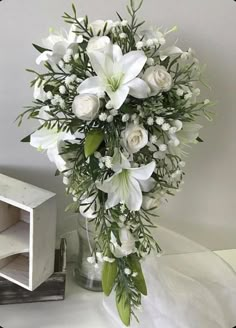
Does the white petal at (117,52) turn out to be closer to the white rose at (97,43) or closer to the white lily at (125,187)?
the white rose at (97,43)

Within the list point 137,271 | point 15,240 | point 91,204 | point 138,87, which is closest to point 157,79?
point 138,87

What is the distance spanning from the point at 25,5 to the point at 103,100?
0.29 meters

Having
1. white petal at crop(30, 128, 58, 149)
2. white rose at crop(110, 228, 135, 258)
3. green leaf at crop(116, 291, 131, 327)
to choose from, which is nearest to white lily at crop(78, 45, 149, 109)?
white petal at crop(30, 128, 58, 149)

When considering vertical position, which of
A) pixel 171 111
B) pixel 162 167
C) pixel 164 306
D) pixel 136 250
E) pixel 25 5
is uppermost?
pixel 25 5

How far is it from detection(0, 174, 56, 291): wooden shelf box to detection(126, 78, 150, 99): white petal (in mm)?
297

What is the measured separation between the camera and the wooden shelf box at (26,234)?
98 centimetres

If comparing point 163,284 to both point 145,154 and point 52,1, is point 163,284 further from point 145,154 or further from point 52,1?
point 52,1

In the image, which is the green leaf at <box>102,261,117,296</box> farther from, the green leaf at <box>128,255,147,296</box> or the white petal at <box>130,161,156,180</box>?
the white petal at <box>130,161,156,180</box>

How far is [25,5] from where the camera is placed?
100 cm

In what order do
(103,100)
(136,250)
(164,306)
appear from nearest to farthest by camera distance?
1. (103,100)
2. (136,250)
3. (164,306)

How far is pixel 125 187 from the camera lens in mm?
877

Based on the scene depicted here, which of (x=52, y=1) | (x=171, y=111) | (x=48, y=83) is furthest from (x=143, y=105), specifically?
(x=52, y=1)

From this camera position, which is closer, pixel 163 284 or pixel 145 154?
pixel 145 154

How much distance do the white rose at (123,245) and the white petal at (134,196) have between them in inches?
2.4
